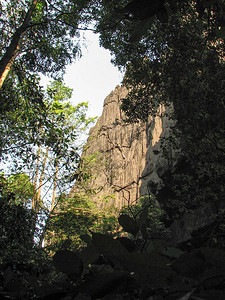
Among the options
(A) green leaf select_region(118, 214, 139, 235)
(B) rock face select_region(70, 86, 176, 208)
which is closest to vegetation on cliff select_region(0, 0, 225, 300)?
(A) green leaf select_region(118, 214, 139, 235)

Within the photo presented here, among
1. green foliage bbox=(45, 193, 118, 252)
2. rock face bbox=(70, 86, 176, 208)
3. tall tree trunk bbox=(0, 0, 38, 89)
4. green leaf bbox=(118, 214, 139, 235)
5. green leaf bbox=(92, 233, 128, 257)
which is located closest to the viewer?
green leaf bbox=(92, 233, 128, 257)

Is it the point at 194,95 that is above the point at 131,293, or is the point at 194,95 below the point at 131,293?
above

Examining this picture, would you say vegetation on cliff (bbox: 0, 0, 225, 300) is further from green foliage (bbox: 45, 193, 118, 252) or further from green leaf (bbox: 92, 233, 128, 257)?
green leaf (bbox: 92, 233, 128, 257)

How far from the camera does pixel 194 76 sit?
585cm

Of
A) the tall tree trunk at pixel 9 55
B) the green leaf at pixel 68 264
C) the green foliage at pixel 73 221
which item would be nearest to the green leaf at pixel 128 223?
the green leaf at pixel 68 264

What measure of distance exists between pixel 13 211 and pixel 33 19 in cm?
421

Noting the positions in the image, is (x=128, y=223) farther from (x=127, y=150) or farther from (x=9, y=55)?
(x=127, y=150)

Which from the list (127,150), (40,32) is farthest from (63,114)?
(127,150)

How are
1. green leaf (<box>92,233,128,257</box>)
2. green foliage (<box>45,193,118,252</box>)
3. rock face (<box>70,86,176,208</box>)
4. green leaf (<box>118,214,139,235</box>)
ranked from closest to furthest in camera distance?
green leaf (<box>92,233,128,257</box>)
green leaf (<box>118,214,139,235</box>)
green foliage (<box>45,193,118,252</box>)
rock face (<box>70,86,176,208</box>)

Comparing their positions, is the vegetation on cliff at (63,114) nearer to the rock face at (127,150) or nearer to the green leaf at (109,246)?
the green leaf at (109,246)

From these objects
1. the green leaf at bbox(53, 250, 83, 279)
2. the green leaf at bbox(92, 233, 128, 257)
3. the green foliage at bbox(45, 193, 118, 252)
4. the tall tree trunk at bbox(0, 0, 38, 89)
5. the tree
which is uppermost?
the tree

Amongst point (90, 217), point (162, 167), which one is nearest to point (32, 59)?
point (90, 217)

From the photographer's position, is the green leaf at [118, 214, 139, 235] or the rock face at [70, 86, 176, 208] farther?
the rock face at [70, 86, 176, 208]

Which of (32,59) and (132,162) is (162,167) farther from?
(132,162)
